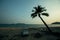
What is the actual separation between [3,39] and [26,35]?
3756mm

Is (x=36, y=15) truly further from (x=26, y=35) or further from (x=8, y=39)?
(x=8, y=39)

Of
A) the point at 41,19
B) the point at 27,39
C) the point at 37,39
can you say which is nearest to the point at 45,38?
the point at 37,39

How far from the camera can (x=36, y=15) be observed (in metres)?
19.6

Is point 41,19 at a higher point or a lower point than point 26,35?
higher

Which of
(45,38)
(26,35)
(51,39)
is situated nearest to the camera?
(51,39)

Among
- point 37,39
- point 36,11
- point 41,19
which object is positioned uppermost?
point 36,11

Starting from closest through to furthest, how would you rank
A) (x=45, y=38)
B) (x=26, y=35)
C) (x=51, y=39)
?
(x=51, y=39) → (x=45, y=38) → (x=26, y=35)

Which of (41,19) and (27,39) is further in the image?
(41,19)

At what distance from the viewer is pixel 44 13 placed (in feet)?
63.8

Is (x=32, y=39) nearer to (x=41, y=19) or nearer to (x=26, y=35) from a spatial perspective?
(x=26, y=35)

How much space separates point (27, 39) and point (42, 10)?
529cm

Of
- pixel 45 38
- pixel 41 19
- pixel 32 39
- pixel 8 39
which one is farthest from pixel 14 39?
pixel 41 19

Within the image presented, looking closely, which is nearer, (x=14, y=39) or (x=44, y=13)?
(x=14, y=39)

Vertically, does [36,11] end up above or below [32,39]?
above
